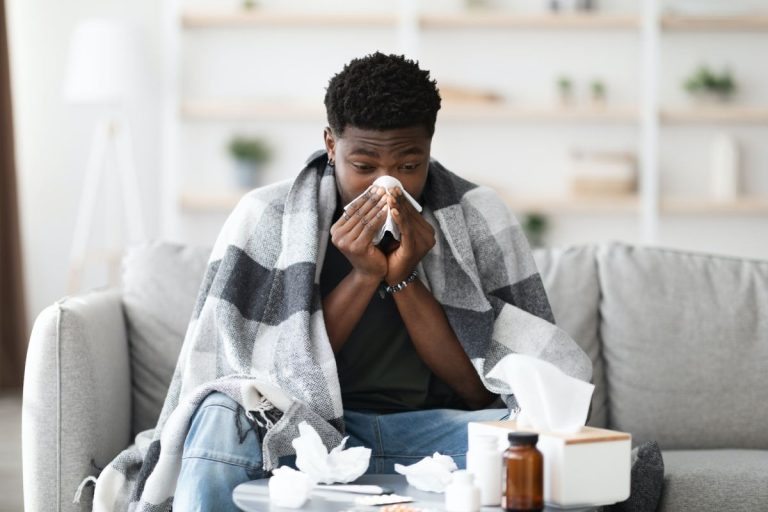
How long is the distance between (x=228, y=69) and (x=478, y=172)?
131 centimetres

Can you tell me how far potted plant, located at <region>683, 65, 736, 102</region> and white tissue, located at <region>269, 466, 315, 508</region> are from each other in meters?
3.92

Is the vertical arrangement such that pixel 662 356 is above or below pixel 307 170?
below

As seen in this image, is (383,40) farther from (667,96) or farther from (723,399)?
(723,399)

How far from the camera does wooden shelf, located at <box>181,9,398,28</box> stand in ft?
15.7

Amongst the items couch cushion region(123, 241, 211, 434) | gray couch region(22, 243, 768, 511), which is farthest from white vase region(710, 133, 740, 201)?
couch cushion region(123, 241, 211, 434)

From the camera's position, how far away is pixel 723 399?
91.4 inches

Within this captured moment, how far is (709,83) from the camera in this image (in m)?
4.84

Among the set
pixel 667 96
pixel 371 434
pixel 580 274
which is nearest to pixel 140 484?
pixel 371 434

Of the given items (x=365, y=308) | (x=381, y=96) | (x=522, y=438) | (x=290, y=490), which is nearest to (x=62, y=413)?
(x=365, y=308)

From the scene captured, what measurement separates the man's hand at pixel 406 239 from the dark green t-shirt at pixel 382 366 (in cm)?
14

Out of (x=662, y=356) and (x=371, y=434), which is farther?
(x=662, y=356)

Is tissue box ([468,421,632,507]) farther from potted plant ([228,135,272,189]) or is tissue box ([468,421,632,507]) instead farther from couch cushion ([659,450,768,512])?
potted plant ([228,135,272,189])

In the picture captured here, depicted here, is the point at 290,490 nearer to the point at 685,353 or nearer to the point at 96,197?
the point at 685,353

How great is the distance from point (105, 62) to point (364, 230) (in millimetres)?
3085
